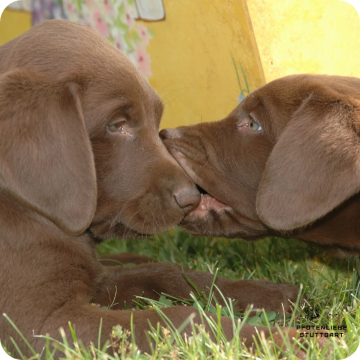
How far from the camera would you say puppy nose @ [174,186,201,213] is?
9.89 feet

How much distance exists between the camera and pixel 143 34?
14.5 ft

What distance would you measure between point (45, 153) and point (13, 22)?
2373 millimetres

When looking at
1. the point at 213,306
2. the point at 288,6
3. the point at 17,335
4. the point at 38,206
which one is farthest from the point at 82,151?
the point at 288,6

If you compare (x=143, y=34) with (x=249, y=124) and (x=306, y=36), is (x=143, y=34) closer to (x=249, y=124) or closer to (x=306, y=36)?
(x=306, y=36)

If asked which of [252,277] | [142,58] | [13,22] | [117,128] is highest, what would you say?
[13,22]

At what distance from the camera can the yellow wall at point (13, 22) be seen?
4531mm

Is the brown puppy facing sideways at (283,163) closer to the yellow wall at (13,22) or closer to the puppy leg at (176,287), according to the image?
the puppy leg at (176,287)

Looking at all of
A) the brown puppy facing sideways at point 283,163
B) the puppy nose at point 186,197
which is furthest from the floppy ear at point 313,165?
the puppy nose at point 186,197

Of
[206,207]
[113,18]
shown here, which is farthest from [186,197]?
[113,18]

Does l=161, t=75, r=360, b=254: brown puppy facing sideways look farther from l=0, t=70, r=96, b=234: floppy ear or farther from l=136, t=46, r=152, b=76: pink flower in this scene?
l=136, t=46, r=152, b=76: pink flower

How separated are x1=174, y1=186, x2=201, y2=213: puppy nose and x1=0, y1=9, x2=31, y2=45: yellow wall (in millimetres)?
2310

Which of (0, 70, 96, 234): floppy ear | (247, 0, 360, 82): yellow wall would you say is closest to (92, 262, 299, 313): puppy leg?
(0, 70, 96, 234): floppy ear

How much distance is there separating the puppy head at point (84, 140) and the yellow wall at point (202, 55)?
1.11 meters

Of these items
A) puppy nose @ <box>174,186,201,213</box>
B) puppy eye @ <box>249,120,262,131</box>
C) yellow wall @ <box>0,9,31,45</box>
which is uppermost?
yellow wall @ <box>0,9,31,45</box>
